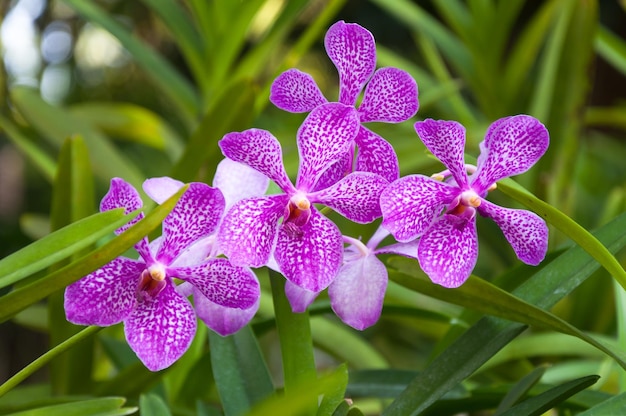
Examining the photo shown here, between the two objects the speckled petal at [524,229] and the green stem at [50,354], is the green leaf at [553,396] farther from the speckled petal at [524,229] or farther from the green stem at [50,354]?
the green stem at [50,354]

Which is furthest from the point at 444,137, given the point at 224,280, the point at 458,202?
the point at 224,280

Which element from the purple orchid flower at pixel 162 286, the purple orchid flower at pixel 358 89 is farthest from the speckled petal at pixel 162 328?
the purple orchid flower at pixel 358 89

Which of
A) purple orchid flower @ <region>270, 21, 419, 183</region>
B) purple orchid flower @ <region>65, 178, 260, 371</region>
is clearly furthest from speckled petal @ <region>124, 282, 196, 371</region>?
purple orchid flower @ <region>270, 21, 419, 183</region>

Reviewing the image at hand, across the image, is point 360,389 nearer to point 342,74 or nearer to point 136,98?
point 342,74

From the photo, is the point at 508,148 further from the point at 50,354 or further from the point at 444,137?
the point at 50,354

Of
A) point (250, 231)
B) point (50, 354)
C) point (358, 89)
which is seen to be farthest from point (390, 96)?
point (50, 354)

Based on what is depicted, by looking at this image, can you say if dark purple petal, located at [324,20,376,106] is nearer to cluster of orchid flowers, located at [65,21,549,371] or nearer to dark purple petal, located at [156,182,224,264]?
cluster of orchid flowers, located at [65,21,549,371]

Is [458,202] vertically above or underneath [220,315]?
above
